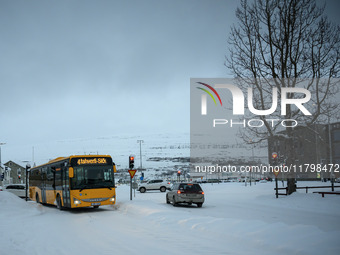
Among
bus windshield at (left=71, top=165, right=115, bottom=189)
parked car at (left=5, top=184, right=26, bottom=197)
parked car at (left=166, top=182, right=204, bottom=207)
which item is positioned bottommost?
parked car at (left=5, top=184, right=26, bottom=197)

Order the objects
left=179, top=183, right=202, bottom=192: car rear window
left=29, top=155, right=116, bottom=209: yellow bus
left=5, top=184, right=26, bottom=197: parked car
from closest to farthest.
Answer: left=29, top=155, right=116, bottom=209: yellow bus
left=179, top=183, right=202, bottom=192: car rear window
left=5, top=184, right=26, bottom=197: parked car

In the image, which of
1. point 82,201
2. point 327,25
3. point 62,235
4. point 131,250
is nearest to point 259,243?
point 131,250

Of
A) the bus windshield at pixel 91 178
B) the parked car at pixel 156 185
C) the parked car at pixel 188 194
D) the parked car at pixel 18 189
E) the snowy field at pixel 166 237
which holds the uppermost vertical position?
the bus windshield at pixel 91 178

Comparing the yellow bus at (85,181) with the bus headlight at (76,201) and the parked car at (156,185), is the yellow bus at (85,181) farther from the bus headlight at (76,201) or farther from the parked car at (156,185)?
the parked car at (156,185)

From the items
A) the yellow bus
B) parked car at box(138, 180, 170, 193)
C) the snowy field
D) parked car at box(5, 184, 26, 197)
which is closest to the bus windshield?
the yellow bus

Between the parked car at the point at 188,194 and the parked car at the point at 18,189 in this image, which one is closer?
the parked car at the point at 188,194

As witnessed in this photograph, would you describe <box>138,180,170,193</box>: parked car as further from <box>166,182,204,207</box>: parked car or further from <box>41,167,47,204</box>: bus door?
<box>166,182,204,207</box>: parked car

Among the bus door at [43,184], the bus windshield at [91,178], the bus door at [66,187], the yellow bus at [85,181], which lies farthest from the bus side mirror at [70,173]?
the bus door at [43,184]

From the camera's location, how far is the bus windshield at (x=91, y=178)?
19000 mm

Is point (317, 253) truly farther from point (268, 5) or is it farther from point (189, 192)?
point (268, 5)

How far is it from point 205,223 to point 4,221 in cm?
817

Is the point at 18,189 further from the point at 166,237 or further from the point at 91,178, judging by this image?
the point at 166,237

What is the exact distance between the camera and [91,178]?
19266 mm

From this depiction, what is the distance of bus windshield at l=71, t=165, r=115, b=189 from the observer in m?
19.0
